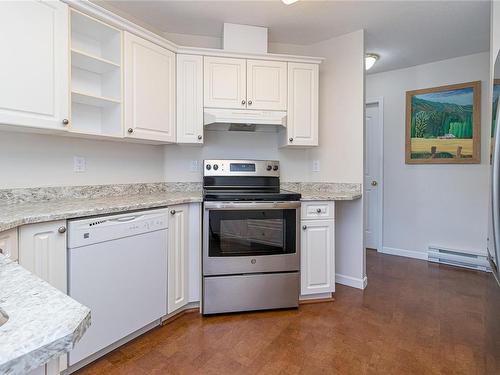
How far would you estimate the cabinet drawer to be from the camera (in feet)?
7.52

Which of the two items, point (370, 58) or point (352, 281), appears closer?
point (352, 281)

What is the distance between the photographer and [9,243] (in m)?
1.21

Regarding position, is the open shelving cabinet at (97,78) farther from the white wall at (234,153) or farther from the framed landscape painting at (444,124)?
the framed landscape painting at (444,124)

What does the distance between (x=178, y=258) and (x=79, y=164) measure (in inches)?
38.6

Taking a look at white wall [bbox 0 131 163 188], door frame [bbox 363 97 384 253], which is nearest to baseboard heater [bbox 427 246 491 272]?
door frame [bbox 363 97 384 253]

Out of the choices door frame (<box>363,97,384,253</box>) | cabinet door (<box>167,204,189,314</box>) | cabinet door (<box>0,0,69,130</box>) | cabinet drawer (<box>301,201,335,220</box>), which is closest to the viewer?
cabinet door (<box>0,0,69,130</box>)

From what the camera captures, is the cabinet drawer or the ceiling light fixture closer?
the cabinet drawer

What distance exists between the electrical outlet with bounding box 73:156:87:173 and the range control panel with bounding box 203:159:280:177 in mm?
952

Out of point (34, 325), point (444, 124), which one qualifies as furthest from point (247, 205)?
point (444, 124)

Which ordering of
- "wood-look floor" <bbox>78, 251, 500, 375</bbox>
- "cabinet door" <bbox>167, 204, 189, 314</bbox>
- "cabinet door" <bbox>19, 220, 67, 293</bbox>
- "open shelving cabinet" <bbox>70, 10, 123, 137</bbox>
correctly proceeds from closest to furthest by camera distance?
"cabinet door" <bbox>19, 220, 67, 293</bbox>, "wood-look floor" <bbox>78, 251, 500, 375</bbox>, "open shelving cabinet" <bbox>70, 10, 123, 137</bbox>, "cabinet door" <bbox>167, 204, 189, 314</bbox>

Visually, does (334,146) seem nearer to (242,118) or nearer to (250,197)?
(242,118)

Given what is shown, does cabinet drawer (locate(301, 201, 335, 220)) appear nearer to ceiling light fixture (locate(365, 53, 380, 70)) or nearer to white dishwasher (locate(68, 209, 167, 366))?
white dishwasher (locate(68, 209, 167, 366))

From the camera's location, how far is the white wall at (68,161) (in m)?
1.69

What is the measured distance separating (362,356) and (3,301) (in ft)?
5.92
